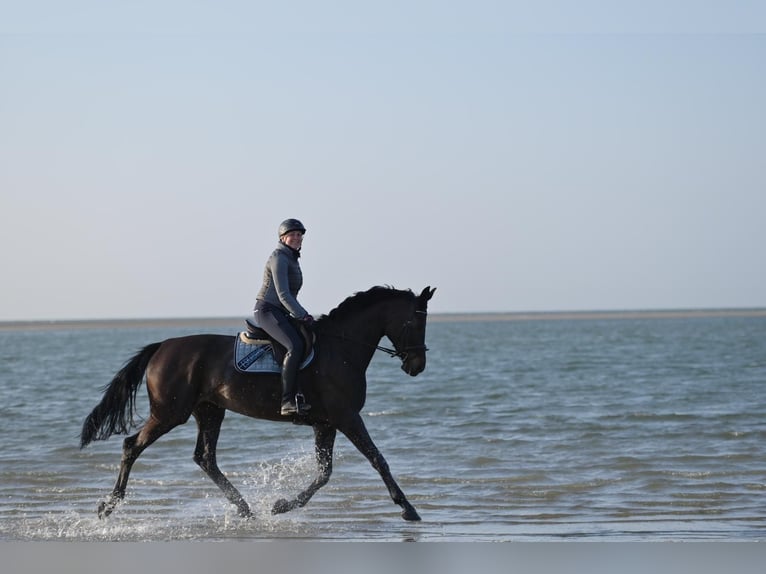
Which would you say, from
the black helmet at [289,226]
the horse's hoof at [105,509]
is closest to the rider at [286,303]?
the black helmet at [289,226]

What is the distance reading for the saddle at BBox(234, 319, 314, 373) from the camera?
979 centimetres

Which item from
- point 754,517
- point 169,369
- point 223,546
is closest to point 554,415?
point 754,517

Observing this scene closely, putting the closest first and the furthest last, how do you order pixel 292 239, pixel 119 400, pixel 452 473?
1. pixel 292 239
2. pixel 119 400
3. pixel 452 473

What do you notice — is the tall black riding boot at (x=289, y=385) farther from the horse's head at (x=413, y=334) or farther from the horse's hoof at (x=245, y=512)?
the horse's hoof at (x=245, y=512)

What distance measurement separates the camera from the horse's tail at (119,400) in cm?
1037

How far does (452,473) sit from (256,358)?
4588 millimetres

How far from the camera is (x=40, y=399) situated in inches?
1026

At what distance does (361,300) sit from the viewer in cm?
1009

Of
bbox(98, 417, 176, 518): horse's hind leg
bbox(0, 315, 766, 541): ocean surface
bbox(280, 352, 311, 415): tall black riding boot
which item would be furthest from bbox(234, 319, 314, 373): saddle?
bbox(0, 315, 766, 541): ocean surface

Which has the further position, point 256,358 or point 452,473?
point 452,473

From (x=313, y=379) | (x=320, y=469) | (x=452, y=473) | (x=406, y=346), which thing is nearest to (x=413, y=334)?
(x=406, y=346)

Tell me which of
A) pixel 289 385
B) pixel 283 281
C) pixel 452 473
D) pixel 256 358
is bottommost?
pixel 452 473

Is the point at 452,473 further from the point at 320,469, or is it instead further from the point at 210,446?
the point at 210,446

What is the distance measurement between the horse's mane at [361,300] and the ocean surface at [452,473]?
200 cm
